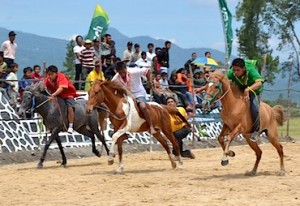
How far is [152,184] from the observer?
A: 13258 millimetres

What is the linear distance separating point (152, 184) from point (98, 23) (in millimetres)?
11374

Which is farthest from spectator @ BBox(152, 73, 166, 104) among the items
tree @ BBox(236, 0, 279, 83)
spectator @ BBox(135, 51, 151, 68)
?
tree @ BBox(236, 0, 279, 83)

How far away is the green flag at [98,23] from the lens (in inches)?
932

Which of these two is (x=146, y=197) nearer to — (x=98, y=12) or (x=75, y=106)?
(x=75, y=106)

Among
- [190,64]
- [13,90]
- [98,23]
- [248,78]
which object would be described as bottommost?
[13,90]

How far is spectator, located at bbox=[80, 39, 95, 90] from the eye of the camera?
72.3 feet

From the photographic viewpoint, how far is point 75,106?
59.5ft

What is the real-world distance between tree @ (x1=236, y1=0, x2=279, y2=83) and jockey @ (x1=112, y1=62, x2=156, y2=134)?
102ft

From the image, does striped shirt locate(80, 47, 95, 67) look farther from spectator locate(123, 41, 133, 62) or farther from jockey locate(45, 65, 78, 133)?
jockey locate(45, 65, 78, 133)

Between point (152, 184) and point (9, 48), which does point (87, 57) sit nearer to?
point (9, 48)

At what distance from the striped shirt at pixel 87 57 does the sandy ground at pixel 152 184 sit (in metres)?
4.68

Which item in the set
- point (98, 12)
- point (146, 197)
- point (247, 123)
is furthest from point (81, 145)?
point (146, 197)

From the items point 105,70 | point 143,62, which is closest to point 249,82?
point 105,70

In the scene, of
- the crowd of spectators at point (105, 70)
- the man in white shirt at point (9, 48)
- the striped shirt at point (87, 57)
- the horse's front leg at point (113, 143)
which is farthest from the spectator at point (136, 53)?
the horse's front leg at point (113, 143)
